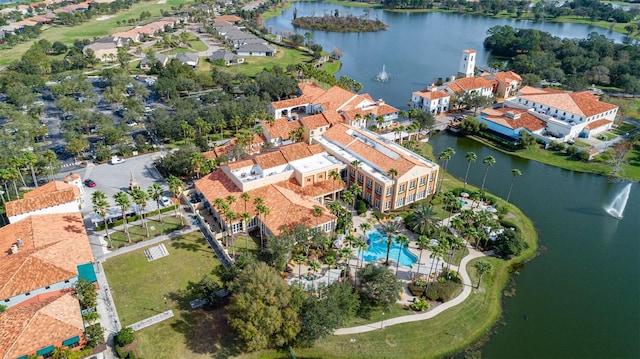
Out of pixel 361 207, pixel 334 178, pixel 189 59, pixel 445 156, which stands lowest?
pixel 361 207

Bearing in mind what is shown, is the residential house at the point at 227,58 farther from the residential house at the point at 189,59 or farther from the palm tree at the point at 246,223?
the palm tree at the point at 246,223

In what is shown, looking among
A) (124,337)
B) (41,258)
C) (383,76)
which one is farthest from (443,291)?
(383,76)

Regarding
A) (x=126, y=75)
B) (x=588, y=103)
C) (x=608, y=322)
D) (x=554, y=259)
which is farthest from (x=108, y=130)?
(x=588, y=103)

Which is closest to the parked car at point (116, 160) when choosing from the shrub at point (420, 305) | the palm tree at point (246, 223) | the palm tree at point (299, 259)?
the palm tree at point (246, 223)

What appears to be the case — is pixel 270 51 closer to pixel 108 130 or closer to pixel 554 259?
pixel 108 130

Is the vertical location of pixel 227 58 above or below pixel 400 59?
above

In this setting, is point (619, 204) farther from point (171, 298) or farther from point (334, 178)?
point (171, 298)
